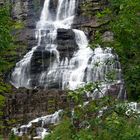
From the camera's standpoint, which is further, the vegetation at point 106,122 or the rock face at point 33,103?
the rock face at point 33,103

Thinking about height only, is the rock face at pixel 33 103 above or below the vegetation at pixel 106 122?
below

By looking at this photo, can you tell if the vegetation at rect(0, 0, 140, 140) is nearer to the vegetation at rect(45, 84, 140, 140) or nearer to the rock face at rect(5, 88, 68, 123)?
the vegetation at rect(45, 84, 140, 140)

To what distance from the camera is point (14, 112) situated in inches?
992

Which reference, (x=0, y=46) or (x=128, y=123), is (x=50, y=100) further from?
(x=128, y=123)

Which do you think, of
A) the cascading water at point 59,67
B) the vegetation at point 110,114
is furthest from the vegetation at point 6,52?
the vegetation at point 110,114

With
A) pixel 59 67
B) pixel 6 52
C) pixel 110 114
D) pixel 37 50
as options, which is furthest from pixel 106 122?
pixel 6 52

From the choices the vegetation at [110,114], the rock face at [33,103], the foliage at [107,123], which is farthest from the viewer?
the rock face at [33,103]

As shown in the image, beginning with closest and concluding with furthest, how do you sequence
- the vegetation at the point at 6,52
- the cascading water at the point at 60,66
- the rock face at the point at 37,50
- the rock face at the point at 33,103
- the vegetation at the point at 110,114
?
the vegetation at the point at 110,114, the vegetation at the point at 6,52, the rock face at the point at 33,103, the rock face at the point at 37,50, the cascading water at the point at 60,66

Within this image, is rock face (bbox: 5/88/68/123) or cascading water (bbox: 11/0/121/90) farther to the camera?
cascading water (bbox: 11/0/121/90)

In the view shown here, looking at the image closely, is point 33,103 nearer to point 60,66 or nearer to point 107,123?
point 60,66

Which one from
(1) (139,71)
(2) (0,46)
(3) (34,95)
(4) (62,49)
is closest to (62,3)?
(4) (62,49)

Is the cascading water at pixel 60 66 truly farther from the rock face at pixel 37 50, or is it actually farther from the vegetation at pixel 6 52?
the vegetation at pixel 6 52

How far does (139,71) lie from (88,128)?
9.05 ft

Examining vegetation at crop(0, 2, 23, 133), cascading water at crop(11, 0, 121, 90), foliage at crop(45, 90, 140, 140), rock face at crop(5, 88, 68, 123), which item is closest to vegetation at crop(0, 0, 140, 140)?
foliage at crop(45, 90, 140, 140)
